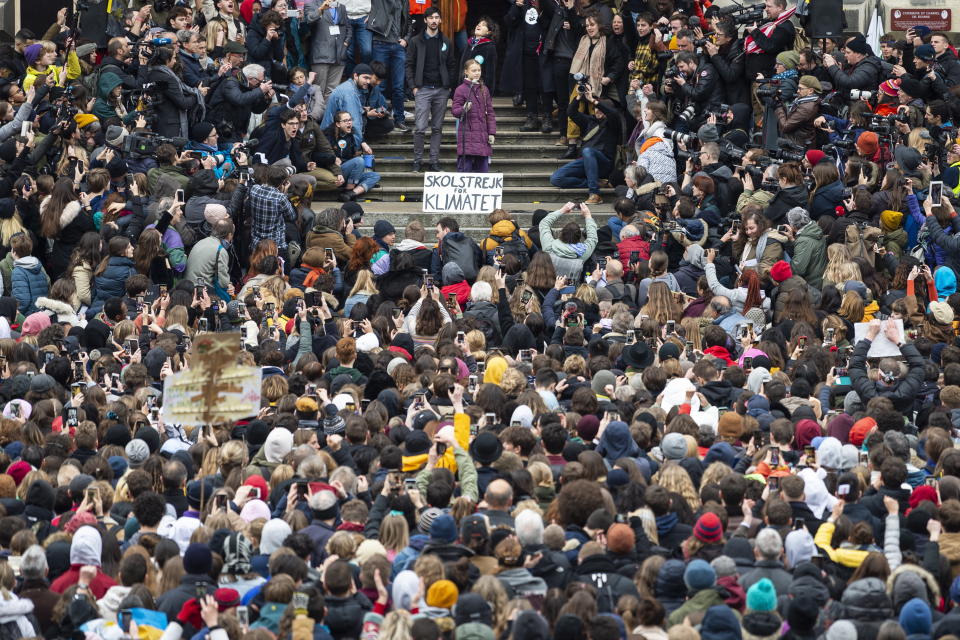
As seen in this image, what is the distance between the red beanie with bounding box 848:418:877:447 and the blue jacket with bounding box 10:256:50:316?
347 inches

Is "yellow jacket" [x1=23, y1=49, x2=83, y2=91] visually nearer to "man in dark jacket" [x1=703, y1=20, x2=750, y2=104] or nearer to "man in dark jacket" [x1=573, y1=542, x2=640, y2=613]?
"man in dark jacket" [x1=703, y1=20, x2=750, y2=104]

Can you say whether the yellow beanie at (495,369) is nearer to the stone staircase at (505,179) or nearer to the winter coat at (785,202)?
the winter coat at (785,202)

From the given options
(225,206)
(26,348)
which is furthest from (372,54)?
(26,348)

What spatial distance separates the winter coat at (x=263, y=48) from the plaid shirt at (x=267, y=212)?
292 cm

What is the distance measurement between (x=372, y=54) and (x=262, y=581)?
1342 centimetres

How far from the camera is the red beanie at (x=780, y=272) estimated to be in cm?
1823

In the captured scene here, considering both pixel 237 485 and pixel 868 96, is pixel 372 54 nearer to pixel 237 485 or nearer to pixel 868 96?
pixel 868 96

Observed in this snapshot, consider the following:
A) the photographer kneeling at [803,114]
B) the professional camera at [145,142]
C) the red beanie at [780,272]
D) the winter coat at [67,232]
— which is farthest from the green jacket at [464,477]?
the photographer kneeling at [803,114]

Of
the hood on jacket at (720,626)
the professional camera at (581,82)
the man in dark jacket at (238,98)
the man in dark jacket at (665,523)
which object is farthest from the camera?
the professional camera at (581,82)

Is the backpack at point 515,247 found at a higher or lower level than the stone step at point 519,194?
lower

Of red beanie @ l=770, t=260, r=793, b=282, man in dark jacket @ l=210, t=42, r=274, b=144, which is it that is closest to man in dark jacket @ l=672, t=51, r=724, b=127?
red beanie @ l=770, t=260, r=793, b=282

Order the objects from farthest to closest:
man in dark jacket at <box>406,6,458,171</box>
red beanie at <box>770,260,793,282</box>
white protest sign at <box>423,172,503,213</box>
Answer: man in dark jacket at <box>406,6,458,171</box> → white protest sign at <box>423,172,503,213</box> → red beanie at <box>770,260,793,282</box>

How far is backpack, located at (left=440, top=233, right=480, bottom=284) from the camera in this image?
63.2 ft

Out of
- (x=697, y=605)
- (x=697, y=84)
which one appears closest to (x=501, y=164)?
(x=697, y=84)
